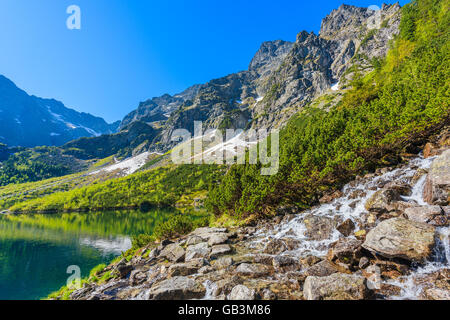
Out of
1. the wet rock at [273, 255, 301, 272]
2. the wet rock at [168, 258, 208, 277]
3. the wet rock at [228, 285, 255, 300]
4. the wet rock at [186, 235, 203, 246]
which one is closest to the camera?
the wet rock at [228, 285, 255, 300]

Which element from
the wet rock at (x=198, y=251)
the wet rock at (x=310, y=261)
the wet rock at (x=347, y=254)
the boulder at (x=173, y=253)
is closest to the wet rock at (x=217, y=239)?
the wet rock at (x=198, y=251)

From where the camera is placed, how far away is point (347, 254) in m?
12.7

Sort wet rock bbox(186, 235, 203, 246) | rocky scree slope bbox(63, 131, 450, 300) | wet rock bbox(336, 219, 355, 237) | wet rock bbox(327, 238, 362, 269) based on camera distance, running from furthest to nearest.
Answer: wet rock bbox(186, 235, 203, 246) < wet rock bbox(336, 219, 355, 237) < wet rock bbox(327, 238, 362, 269) < rocky scree slope bbox(63, 131, 450, 300)

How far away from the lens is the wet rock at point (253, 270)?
1351 cm

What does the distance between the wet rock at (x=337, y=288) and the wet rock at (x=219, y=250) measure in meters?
9.16

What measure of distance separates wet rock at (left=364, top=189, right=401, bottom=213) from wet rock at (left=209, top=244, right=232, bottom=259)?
515 inches

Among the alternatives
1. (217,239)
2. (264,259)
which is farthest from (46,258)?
(264,259)

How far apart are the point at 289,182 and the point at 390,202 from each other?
13.7 metres

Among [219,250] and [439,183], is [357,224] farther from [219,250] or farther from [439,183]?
[219,250]

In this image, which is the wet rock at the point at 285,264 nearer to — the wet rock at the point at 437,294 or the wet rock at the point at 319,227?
the wet rock at the point at 319,227

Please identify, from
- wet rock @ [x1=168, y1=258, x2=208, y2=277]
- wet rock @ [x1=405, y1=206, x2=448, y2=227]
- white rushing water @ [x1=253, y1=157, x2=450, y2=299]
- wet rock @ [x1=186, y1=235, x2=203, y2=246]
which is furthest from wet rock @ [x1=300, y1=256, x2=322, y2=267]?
wet rock @ [x1=186, y1=235, x2=203, y2=246]

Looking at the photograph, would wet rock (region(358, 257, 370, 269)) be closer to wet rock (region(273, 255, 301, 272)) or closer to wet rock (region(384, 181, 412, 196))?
wet rock (region(273, 255, 301, 272))

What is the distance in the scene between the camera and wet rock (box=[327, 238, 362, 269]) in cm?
1246
